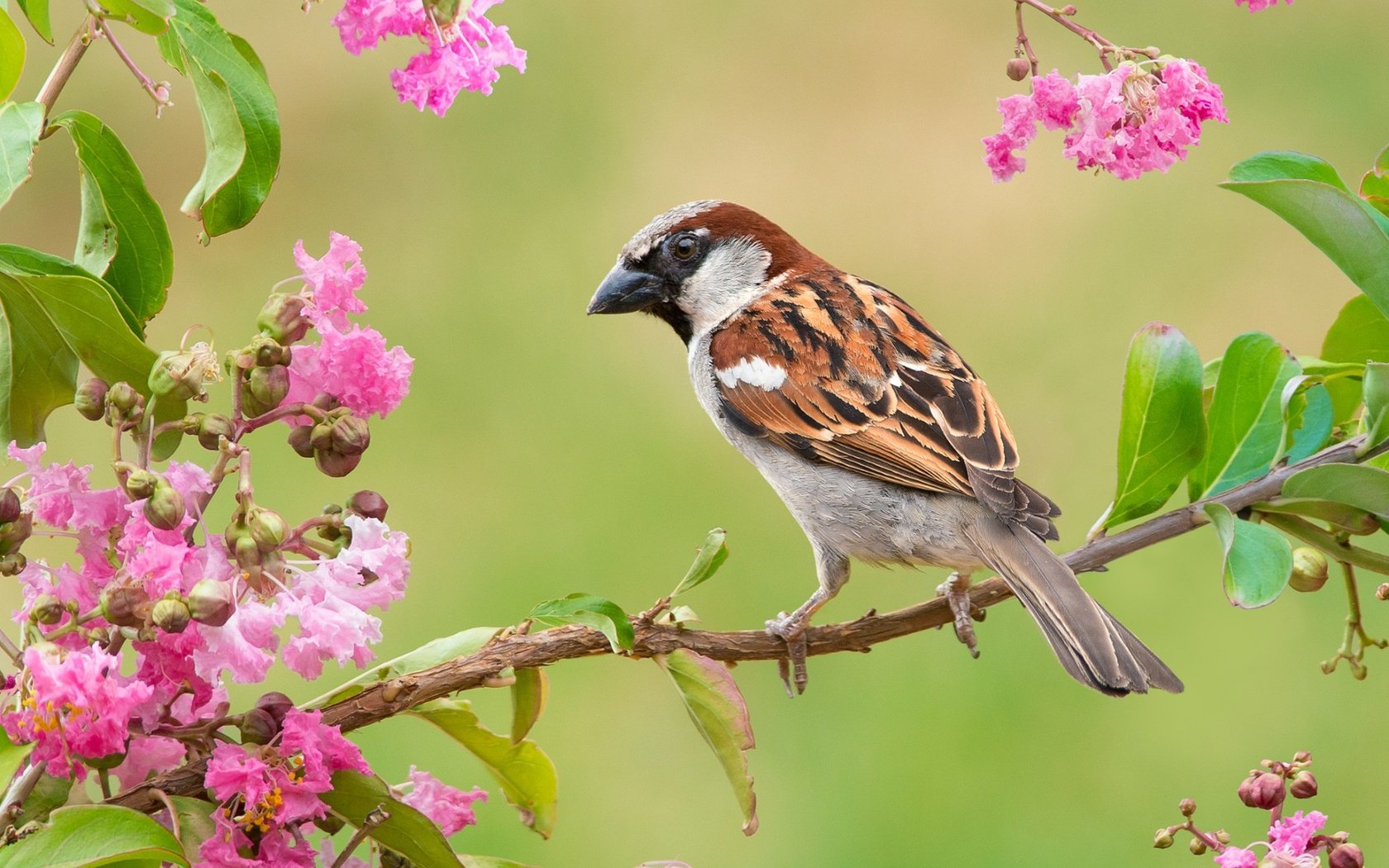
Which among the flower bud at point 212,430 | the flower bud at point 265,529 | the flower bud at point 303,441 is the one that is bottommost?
the flower bud at point 265,529

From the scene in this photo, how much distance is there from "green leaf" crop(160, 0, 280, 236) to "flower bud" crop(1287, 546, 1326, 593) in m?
1.13

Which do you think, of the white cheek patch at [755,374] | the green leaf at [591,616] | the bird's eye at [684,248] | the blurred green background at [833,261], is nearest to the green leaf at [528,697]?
the green leaf at [591,616]

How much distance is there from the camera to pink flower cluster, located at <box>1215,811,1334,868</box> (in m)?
1.31

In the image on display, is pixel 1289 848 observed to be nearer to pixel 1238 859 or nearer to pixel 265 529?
pixel 1238 859

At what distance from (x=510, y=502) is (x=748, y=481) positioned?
786mm

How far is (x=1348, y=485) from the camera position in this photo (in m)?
1.41

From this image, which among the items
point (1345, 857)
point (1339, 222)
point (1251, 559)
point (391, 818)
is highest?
point (1339, 222)

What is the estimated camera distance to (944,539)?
2160 mm

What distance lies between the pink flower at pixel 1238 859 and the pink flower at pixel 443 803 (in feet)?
2.17

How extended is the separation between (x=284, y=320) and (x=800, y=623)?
2.59 feet

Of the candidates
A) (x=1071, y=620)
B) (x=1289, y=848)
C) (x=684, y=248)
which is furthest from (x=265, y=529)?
(x=684, y=248)

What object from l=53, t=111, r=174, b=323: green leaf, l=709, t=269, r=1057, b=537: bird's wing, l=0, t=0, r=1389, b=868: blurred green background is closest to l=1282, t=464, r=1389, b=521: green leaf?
l=709, t=269, r=1057, b=537: bird's wing

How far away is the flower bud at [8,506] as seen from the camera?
3.64ft

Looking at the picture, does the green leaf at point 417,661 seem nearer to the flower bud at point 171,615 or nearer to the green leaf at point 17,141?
the flower bud at point 171,615
